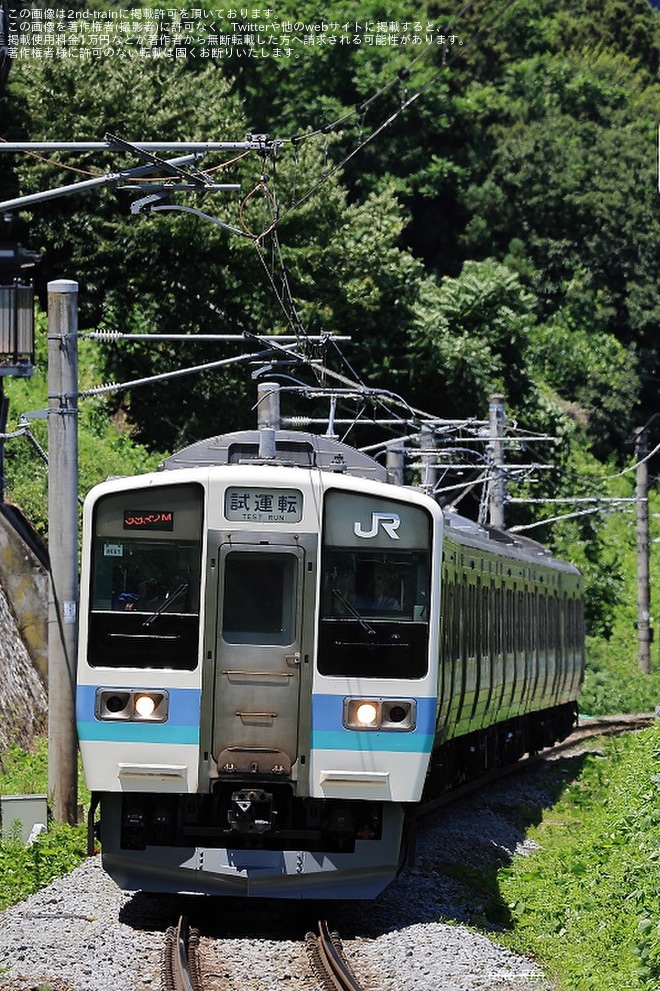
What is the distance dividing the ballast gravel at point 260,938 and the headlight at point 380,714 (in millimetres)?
1357

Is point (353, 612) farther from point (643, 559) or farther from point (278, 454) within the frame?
point (643, 559)

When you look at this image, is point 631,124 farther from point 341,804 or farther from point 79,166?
point 341,804

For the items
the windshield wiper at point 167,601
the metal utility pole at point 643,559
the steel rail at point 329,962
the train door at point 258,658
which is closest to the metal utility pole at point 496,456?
the metal utility pole at point 643,559

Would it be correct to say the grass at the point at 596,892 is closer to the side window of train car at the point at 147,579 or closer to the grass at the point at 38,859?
the side window of train car at the point at 147,579

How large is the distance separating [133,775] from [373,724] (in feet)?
5.29

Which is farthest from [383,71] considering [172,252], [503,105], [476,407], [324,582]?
[324,582]

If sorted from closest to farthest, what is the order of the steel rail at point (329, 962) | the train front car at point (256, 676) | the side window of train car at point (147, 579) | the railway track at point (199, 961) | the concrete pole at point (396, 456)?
the railway track at point (199, 961), the steel rail at point (329, 962), the train front car at point (256, 676), the side window of train car at point (147, 579), the concrete pole at point (396, 456)

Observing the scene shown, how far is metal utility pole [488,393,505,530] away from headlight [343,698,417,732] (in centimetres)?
1594

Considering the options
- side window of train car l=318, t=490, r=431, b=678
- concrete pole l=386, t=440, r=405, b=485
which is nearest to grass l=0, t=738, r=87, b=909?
side window of train car l=318, t=490, r=431, b=678

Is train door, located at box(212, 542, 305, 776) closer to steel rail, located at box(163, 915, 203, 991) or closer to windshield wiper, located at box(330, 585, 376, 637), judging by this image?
windshield wiper, located at box(330, 585, 376, 637)

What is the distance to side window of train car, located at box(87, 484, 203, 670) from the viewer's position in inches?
457

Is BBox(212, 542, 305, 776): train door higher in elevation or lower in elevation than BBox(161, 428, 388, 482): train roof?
lower

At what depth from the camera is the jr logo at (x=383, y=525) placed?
38.8 ft

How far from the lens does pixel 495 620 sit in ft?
60.1
